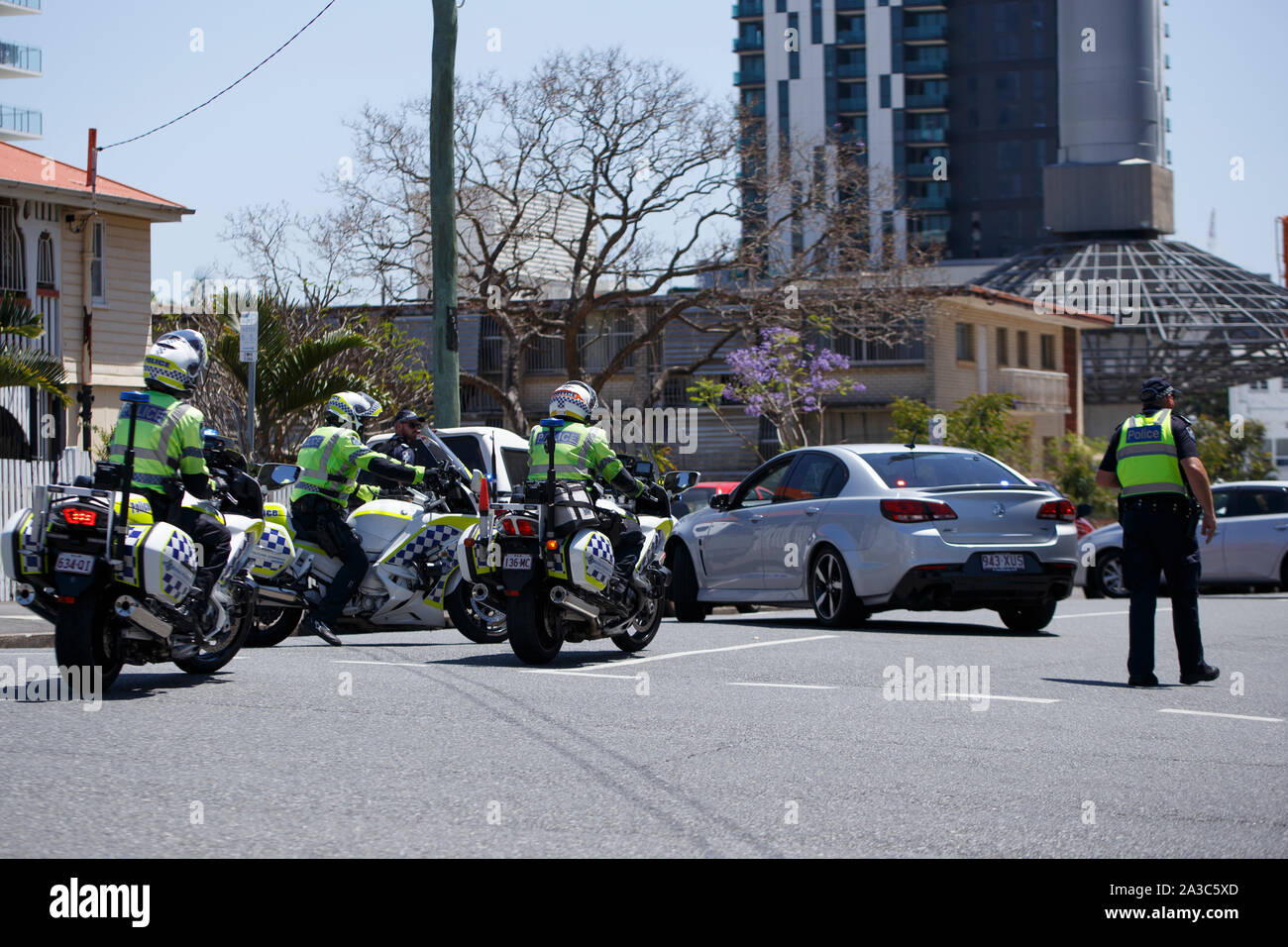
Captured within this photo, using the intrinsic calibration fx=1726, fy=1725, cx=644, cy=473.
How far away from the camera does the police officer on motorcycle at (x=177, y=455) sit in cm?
929

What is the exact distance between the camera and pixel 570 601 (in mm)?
10891

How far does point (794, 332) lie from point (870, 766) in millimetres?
29823

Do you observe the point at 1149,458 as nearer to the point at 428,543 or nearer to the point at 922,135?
the point at 428,543

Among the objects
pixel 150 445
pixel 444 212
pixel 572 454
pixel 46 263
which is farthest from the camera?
pixel 46 263

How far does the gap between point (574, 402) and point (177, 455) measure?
9.33ft

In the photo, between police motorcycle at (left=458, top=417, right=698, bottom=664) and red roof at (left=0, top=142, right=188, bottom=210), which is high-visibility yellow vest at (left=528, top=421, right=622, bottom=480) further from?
red roof at (left=0, top=142, right=188, bottom=210)

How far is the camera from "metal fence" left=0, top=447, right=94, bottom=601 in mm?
19078

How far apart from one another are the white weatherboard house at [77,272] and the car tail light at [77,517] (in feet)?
59.4

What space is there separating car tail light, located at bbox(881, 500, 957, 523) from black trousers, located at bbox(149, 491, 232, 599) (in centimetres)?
580

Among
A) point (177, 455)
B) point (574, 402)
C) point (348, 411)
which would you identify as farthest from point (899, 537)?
point (177, 455)

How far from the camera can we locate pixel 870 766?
7.35 meters

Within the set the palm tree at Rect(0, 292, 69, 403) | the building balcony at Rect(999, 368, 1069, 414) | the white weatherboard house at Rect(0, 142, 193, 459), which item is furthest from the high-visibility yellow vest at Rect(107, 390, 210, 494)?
the building balcony at Rect(999, 368, 1069, 414)
